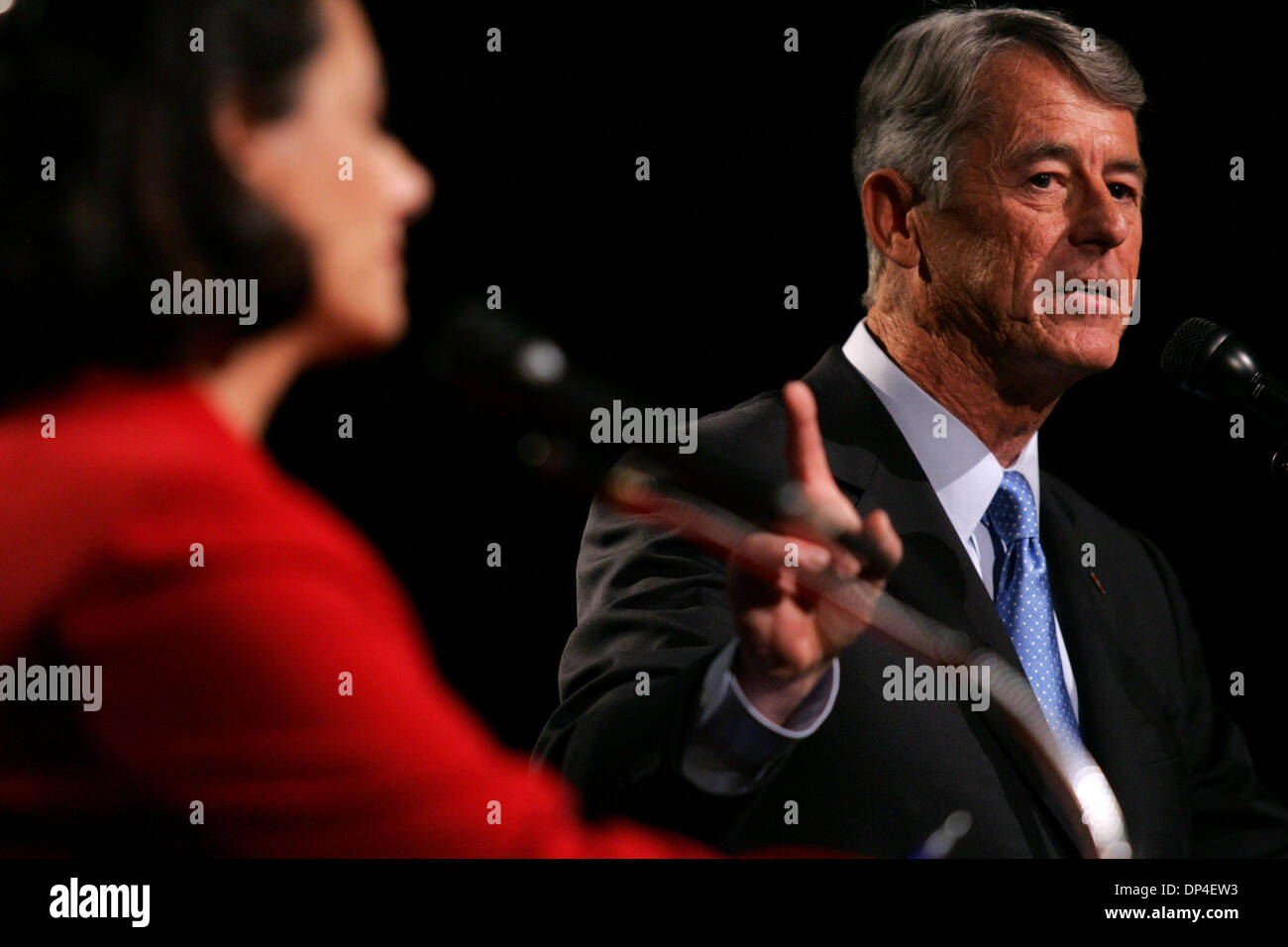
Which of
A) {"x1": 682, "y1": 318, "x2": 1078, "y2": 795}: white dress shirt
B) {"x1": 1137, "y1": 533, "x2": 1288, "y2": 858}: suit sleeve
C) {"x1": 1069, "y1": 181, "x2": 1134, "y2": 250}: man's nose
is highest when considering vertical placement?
{"x1": 1069, "y1": 181, "x2": 1134, "y2": 250}: man's nose

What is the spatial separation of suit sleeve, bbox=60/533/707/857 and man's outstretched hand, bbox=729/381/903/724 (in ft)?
1.12

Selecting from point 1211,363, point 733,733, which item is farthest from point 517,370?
point 1211,363

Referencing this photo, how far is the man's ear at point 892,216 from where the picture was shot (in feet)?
7.03

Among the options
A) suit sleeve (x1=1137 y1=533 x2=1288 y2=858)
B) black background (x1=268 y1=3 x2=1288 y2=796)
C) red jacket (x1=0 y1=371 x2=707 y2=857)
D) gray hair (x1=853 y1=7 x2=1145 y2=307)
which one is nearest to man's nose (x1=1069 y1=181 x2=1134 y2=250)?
gray hair (x1=853 y1=7 x2=1145 y2=307)

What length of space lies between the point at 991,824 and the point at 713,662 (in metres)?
0.54

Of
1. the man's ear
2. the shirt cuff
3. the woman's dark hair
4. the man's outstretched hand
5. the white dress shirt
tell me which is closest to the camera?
the woman's dark hair

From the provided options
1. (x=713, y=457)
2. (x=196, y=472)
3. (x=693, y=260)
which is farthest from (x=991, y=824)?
(x=196, y=472)

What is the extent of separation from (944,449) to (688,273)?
503 mm

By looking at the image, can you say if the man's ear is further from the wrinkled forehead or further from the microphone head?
the microphone head

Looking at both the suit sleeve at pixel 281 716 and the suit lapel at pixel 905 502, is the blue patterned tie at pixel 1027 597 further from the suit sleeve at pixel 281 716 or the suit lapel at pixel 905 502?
the suit sleeve at pixel 281 716

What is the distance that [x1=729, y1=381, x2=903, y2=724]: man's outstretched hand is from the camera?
110cm

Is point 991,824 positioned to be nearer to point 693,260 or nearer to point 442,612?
point 442,612

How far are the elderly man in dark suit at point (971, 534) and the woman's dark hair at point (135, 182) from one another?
1.87 feet
